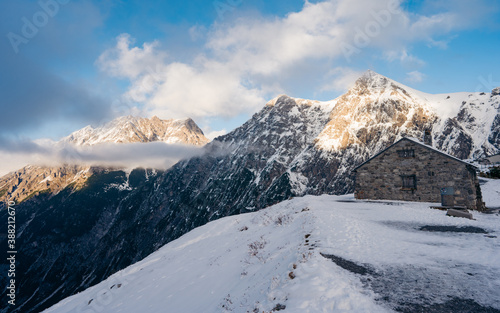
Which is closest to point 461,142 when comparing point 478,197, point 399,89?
point 399,89

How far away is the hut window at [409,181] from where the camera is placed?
28.3 meters

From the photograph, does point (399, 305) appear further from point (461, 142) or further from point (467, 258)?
point (461, 142)

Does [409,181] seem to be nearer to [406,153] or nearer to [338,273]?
[406,153]

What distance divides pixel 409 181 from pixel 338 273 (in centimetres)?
2625

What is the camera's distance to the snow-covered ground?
6.20 m

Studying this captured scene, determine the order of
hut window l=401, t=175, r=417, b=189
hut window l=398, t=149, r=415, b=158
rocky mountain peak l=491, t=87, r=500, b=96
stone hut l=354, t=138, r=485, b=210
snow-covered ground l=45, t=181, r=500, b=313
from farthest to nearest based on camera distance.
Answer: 1. rocky mountain peak l=491, t=87, r=500, b=96
2. hut window l=398, t=149, r=415, b=158
3. hut window l=401, t=175, r=417, b=189
4. stone hut l=354, t=138, r=485, b=210
5. snow-covered ground l=45, t=181, r=500, b=313

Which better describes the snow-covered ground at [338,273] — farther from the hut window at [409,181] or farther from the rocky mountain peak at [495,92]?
the rocky mountain peak at [495,92]

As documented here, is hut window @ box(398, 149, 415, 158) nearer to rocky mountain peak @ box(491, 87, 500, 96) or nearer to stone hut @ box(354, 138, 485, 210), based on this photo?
stone hut @ box(354, 138, 485, 210)

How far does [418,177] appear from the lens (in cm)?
2814

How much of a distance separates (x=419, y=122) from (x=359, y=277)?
→ 539 ft

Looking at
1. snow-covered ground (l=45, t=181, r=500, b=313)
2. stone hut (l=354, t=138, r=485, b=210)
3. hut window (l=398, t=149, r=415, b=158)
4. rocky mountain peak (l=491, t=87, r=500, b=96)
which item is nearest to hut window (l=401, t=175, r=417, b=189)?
stone hut (l=354, t=138, r=485, b=210)

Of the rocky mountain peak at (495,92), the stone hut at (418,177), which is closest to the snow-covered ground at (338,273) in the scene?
the stone hut at (418,177)

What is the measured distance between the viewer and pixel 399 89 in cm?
16212

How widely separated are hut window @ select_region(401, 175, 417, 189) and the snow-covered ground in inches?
439
